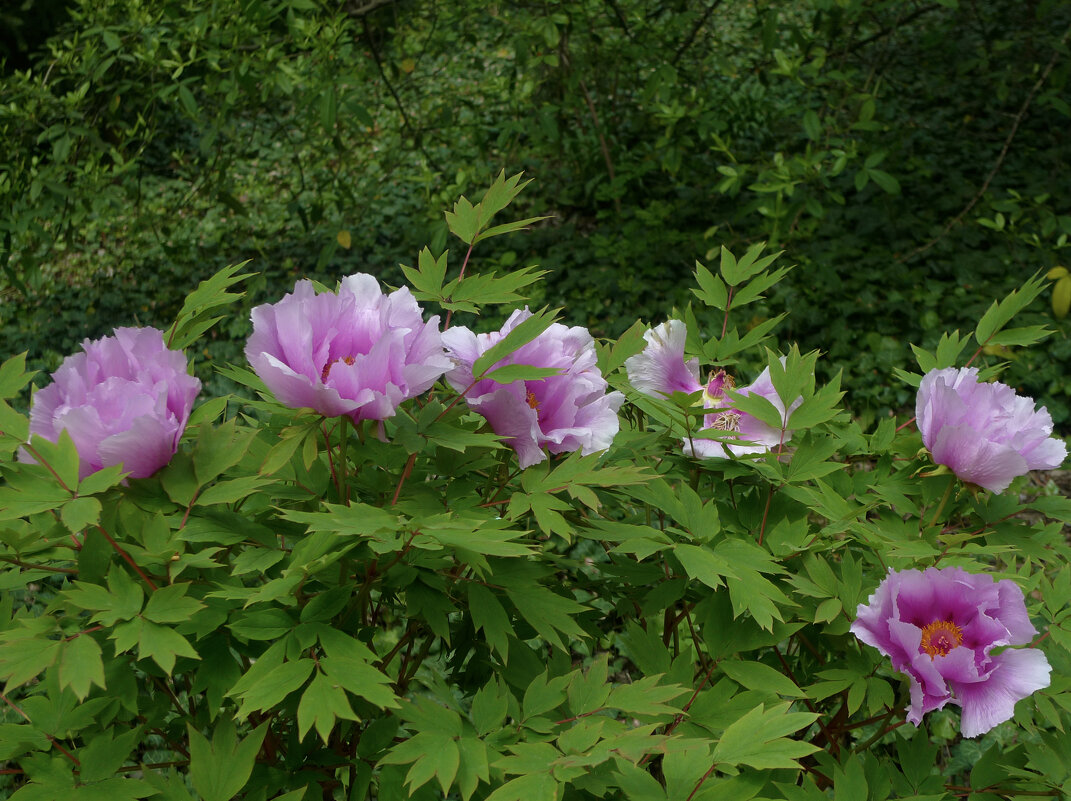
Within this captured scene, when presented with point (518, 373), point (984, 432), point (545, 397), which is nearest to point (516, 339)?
point (518, 373)

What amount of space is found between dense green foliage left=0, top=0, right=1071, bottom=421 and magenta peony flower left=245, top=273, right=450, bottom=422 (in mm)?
2407

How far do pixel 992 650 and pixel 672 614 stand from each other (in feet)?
1.41

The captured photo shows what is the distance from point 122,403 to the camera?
0.95 meters

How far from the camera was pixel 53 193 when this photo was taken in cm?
414

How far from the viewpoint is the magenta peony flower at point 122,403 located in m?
0.92

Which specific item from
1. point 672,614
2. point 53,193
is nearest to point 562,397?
point 672,614

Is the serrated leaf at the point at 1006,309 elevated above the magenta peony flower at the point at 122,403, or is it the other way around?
the magenta peony flower at the point at 122,403

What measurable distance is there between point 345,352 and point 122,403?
0.23 m

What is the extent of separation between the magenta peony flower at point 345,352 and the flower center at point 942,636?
626 millimetres

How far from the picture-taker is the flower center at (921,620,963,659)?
3.40 ft

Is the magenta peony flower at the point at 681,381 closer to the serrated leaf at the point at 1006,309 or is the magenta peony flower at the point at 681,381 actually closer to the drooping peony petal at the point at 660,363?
the drooping peony petal at the point at 660,363

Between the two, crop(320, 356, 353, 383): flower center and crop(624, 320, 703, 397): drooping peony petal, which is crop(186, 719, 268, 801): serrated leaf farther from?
crop(624, 320, 703, 397): drooping peony petal

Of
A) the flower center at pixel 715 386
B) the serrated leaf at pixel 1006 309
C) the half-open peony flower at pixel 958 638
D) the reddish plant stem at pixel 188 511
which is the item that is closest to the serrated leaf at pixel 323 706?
the reddish plant stem at pixel 188 511

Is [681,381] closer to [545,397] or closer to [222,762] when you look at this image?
[545,397]
